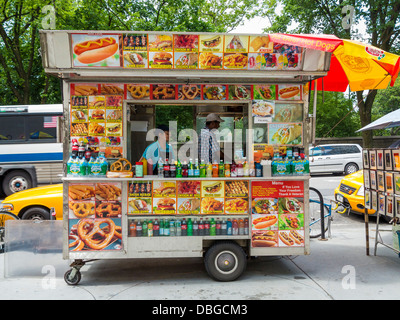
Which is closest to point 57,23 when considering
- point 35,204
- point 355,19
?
point 35,204

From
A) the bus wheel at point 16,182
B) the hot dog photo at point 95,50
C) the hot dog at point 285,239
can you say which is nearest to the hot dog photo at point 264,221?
the hot dog at point 285,239

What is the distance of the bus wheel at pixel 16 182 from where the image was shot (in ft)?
41.3

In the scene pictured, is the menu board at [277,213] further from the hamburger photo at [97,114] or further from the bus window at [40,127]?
the bus window at [40,127]

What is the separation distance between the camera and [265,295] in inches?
177

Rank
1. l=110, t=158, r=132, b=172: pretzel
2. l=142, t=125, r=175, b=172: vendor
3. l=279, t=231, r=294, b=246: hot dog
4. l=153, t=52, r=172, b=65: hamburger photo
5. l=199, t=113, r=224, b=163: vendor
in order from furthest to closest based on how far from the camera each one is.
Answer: l=142, t=125, r=175, b=172: vendor
l=199, t=113, r=224, b=163: vendor
l=279, t=231, r=294, b=246: hot dog
l=110, t=158, r=132, b=172: pretzel
l=153, t=52, r=172, b=65: hamburger photo

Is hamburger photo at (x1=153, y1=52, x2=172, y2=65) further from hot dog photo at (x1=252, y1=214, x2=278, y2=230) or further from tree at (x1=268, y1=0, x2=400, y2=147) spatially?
tree at (x1=268, y1=0, x2=400, y2=147)

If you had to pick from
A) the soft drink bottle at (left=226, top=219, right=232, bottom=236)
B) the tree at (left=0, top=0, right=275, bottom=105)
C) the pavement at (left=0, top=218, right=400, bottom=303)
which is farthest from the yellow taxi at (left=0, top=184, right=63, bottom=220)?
the tree at (left=0, top=0, right=275, bottom=105)

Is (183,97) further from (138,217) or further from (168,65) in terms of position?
(138,217)

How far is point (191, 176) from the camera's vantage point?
4953 mm

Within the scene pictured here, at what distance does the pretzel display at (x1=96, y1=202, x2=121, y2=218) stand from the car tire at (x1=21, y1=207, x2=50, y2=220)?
10.4 ft

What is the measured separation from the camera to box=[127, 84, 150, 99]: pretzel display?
16.5 feet

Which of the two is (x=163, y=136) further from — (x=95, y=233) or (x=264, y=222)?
(x=264, y=222)

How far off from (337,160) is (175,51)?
15.0 meters

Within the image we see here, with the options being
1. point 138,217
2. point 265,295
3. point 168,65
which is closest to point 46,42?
point 168,65
